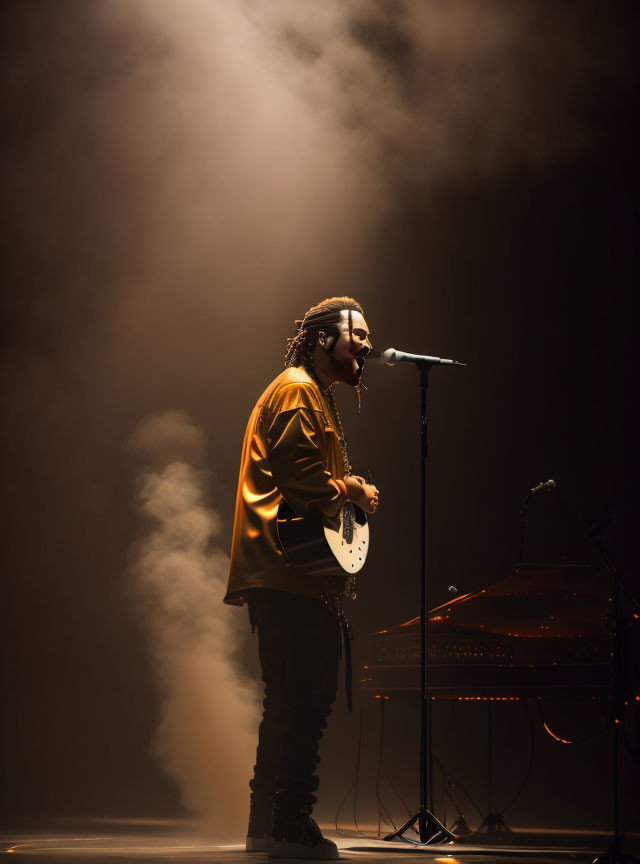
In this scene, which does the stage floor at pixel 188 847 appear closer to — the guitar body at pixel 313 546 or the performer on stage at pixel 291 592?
the performer on stage at pixel 291 592

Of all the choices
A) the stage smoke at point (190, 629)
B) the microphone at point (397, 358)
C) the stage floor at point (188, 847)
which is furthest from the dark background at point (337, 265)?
the microphone at point (397, 358)

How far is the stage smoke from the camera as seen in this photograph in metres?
5.31

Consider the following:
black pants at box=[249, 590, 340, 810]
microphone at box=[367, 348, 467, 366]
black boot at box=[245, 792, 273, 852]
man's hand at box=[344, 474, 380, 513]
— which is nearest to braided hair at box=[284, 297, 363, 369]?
microphone at box=[367, 348, 467, 366]

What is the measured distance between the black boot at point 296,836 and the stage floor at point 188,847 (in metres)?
0.06

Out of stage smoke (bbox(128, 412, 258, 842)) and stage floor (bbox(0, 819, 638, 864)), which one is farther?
stage smoke (bbox(128, 412, 258, 842))

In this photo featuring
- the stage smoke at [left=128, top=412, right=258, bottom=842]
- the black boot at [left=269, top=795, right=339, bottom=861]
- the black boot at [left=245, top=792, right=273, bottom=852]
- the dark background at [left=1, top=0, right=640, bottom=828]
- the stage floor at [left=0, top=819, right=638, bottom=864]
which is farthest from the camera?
the dark background at [left=1, top=0, right=640, bottom=828]

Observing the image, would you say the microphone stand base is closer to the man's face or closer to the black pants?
the black pants

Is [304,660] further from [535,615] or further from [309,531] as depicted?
[535,615]

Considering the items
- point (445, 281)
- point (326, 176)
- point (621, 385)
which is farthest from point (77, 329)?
point (621, 385)

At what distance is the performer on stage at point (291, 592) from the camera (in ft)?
9.98

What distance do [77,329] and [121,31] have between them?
4.90 ft

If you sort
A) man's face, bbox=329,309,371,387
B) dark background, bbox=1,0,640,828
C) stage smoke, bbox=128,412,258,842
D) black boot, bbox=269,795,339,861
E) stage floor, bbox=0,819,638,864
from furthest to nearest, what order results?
dark background, bbox=1,0,640,828 < stage smoke, bbox=128,412,258,842 < man's face, bbox=329,309,371,387 < stage floor, bbox=0,819,638,864 < black boot, bbox=269,795,339,861

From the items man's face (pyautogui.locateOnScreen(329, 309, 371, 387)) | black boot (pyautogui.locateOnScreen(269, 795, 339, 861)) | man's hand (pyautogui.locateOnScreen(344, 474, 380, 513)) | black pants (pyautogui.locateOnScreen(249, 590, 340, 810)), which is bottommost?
black boot (pyautogui.locateOnScreen(269, 795, 339, 861))

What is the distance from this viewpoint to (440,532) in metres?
5.64
